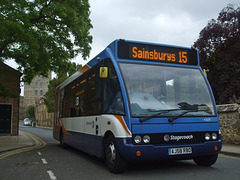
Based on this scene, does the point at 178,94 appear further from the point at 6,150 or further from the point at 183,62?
the point at 6,150

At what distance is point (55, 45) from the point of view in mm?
15344

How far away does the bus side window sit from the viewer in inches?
234

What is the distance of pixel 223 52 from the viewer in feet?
65.0

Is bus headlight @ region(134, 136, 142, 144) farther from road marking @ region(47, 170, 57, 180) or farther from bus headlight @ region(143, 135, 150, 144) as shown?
road marking @ region(47, 170, 57, 180)

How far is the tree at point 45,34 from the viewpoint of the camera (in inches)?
491

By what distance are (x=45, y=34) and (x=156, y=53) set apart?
1085 cm

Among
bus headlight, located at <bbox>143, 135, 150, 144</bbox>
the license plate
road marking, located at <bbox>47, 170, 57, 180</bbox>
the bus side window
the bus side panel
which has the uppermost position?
the bus side window

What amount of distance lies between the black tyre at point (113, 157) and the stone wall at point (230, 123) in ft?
25.6

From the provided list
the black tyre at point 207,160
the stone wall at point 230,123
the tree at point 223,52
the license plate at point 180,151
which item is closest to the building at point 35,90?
the tree at point 223,52

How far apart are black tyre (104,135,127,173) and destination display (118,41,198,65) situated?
→ 1.98m

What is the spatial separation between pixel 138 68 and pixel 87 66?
272 cm

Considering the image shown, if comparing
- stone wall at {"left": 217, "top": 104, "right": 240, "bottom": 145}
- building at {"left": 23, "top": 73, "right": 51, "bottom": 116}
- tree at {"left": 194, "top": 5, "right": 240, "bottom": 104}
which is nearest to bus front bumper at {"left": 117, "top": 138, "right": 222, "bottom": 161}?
stone wall at {"left": 217, "top": 104, "right": 240, "bottom": 145}

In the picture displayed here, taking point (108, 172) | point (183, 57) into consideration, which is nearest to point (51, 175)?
point (108, 172)

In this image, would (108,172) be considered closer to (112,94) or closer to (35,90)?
(112,94)
